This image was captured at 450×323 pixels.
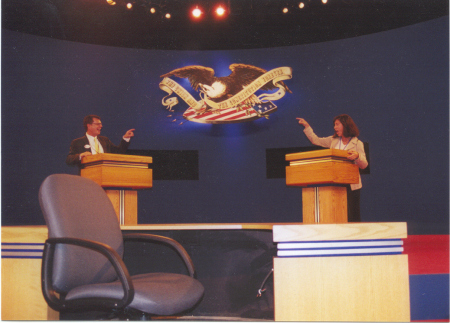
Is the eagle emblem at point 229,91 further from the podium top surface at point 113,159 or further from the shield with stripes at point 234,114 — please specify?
the podium top surface at point 113,159

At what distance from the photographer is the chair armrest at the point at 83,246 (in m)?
1.55

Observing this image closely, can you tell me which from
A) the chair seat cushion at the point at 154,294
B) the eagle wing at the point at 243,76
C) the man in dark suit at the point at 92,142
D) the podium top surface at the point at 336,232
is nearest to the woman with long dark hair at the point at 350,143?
the podium top surface at the point at 336,232

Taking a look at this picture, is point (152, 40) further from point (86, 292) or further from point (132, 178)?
point (86, 292)

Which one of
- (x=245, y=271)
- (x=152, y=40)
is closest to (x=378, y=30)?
(x=152, y=40)

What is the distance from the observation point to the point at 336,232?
6.64 ft

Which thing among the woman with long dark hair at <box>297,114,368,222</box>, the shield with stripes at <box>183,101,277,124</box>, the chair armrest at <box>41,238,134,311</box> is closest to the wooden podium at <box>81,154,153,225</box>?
the chair armrest at <box>41,238,134,311</box>

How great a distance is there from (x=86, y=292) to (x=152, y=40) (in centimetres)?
490

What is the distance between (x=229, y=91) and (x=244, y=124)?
575mm

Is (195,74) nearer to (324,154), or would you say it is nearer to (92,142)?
(92,142)

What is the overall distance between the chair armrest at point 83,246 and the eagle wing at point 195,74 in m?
4.63

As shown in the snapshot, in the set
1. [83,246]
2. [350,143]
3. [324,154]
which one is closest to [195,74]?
[350,143]

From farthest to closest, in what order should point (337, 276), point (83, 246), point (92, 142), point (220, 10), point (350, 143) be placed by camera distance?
point (220, 10) → point (92, 142) → point (350, 143) → point (337, 276) → point (83, 246)

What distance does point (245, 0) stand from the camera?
5.24 metres

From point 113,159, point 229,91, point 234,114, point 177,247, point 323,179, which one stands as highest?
point 229,91
